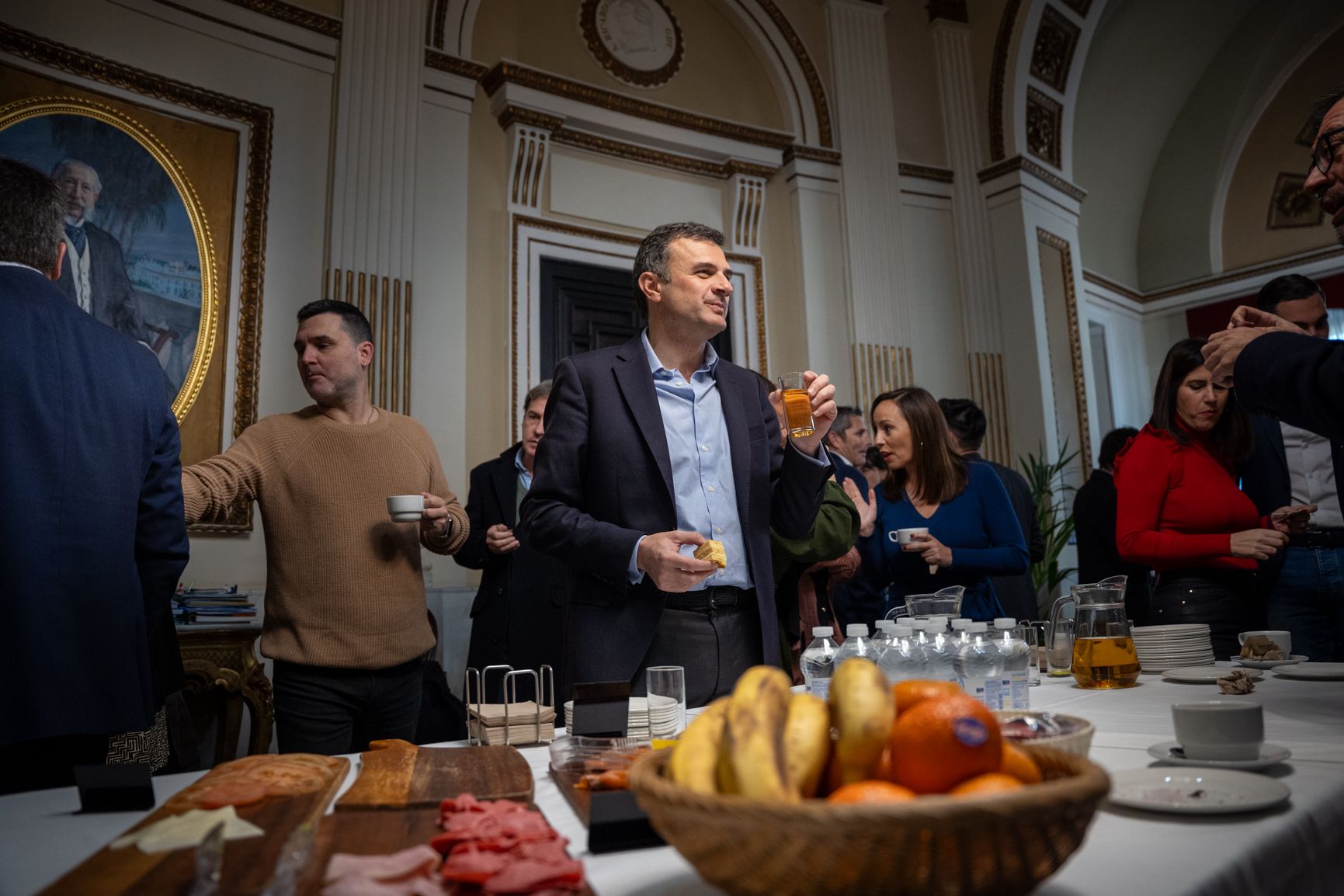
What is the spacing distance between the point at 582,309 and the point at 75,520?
402 centimetres

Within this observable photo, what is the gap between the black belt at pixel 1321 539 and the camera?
2.39m

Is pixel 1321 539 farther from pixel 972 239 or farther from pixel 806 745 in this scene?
pixel 972 239

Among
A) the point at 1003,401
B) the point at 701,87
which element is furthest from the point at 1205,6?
the point at 701,87

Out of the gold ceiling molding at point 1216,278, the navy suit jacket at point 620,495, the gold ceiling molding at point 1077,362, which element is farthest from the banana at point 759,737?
the gold ceiling molding at point 1216,278

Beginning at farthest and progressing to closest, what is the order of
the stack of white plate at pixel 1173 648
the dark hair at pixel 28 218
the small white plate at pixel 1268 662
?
the stack of white plate at pixel 1173 648 → the small white plate at pixel 1268 662 → the dark hair at pixel 28 218

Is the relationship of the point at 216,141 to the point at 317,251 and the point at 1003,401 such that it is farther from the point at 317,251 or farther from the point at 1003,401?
the point at 1003,401

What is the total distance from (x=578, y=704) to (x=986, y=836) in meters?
0.78

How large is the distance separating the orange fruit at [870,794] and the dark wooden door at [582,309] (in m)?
4.65

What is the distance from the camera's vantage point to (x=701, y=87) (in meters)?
6.08

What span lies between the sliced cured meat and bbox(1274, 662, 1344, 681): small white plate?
1663mm

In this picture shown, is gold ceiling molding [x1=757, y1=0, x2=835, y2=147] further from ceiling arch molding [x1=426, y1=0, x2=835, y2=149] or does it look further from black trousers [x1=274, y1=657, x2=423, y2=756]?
black trousers [x1=274, y1=657, x2=423, y2=756]

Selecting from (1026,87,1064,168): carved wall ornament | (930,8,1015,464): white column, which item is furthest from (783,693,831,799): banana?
(1026,87,1064,168): carved wall ornament

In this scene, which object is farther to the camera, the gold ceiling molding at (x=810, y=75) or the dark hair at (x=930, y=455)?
the gold ceiling molding at (x=810, y=75)

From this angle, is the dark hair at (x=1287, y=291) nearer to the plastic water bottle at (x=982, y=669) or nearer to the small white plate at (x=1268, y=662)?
the small white plate at (x=1268, y=662)
